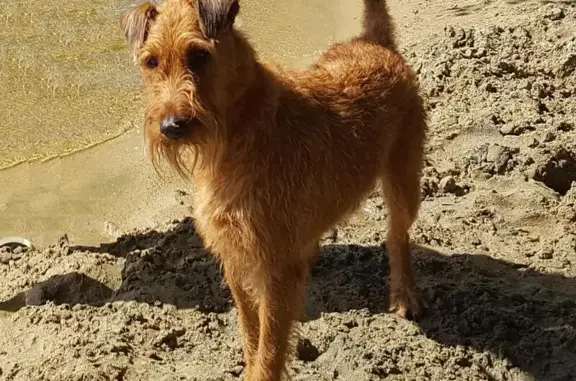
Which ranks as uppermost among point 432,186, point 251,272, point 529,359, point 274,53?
point 274,53

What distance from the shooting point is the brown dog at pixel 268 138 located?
354 cm

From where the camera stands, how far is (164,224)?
6.21 meters

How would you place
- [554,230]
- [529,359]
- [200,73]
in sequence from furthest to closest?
[554,230], [529,359], [200,73]

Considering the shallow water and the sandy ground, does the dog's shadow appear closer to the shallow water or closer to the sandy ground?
the sandy ground

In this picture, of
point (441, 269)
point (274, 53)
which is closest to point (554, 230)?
point (441, 269)

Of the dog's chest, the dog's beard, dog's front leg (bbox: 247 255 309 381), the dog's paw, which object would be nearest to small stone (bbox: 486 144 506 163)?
the dog's paw

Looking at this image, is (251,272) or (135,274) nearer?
(251,272)

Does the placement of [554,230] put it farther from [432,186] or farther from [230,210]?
[230,210]

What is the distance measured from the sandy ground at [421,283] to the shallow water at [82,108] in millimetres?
565

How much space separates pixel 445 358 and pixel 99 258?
2443 millimetres

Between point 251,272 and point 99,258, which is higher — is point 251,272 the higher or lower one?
the lower one

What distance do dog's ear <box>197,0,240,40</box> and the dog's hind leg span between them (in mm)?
1777

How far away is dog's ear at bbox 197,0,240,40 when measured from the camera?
3.53m

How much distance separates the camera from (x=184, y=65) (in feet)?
11.6
